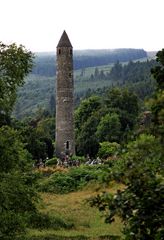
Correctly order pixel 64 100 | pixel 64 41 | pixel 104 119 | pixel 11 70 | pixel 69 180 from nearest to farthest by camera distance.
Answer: pixel 11 70, pixel 69 180, pixel 64 100, pixel 64 41, pixel 104 119

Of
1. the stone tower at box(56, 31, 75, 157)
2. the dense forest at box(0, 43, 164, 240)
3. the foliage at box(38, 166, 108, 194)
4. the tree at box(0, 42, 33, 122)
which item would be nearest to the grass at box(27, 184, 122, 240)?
the dense forest at box(0, 43, 164, 240)

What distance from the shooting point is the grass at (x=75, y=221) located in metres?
25.0

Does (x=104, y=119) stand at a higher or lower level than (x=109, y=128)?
higher

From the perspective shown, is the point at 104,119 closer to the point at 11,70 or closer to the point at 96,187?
the point at 96,187

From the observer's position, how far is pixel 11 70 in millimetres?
14391

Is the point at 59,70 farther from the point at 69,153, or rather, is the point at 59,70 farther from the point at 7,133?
the point at 7,133

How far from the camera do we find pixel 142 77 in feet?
626

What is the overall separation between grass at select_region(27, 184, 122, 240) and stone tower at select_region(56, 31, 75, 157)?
2195 centimetres

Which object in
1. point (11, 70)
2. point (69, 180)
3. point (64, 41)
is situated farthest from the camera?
point (64, 41)

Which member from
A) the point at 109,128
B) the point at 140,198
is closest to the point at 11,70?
the point at 140,198

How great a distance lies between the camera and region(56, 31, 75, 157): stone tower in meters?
61.9

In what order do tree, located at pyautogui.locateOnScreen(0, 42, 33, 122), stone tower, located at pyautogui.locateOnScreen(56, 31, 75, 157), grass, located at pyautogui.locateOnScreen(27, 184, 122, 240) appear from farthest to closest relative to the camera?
stone tower, located at pyautogui.locateOnScreen(56, 31, 75, 157) < grass, located at pyautogui.locateOnScreen(27, 184, 122, 240) < tree, located at pyautogui.locateOnScreen(0, 42, 33, 122)

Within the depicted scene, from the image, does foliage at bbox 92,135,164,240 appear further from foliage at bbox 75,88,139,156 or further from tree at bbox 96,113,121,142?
tree at bbox 96,113,121,142

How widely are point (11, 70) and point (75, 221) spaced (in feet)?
53.6
